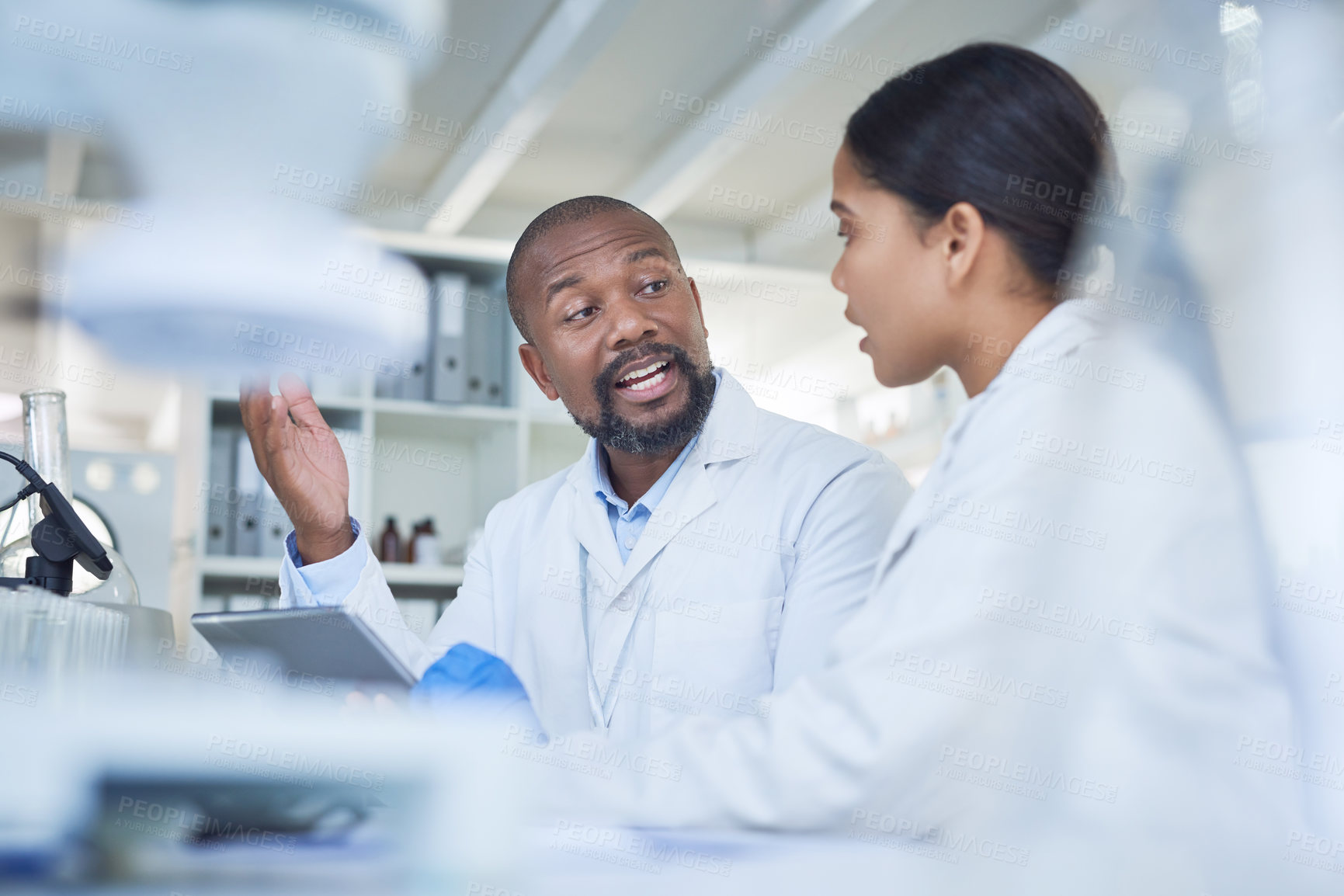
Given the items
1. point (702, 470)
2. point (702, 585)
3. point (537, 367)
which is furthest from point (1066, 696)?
point (537, 367)

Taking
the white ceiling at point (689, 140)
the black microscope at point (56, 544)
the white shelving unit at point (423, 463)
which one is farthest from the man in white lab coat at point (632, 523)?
the white shelving unit at point (423, 463)

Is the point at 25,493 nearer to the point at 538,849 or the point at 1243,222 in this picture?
the point at 538,849

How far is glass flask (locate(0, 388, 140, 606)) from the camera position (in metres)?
1.25

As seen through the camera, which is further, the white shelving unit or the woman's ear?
the white shelving unit

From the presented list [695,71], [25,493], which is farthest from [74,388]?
[25,493]

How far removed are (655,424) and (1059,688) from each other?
0.96m

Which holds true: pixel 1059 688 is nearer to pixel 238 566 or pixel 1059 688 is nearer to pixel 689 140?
pixel 238 566

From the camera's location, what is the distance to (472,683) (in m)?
0.79

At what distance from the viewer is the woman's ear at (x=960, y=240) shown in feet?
3.28

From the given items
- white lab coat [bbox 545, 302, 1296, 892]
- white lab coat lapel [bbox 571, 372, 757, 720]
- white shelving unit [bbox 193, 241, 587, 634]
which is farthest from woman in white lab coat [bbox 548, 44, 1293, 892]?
white shelving unit [bbox 193, 241, 587, 634]

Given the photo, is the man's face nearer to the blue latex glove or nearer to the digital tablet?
the digital tablet

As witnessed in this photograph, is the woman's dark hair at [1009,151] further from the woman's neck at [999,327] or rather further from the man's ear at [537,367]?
the man's ear at [537,367]

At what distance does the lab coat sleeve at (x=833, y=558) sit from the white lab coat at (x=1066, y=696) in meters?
0.56

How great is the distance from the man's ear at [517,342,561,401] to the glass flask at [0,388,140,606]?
713mm
